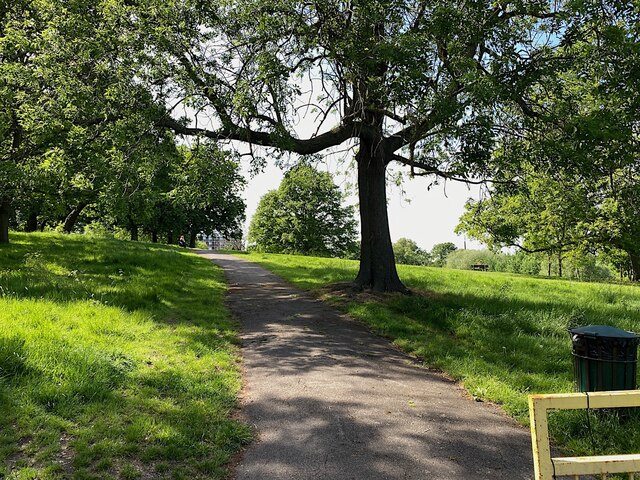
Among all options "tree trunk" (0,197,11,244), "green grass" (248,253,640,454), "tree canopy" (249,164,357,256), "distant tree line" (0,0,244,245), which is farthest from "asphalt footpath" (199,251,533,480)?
"tree canopy" (249,164,357,256)

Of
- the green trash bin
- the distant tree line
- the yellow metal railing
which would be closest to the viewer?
the yellow metal railing

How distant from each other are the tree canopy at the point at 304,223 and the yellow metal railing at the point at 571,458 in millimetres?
46031

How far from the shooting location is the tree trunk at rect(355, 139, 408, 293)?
1166 cm

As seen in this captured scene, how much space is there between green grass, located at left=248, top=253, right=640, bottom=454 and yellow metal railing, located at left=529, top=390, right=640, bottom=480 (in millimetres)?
2213

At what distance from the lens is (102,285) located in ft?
32.5

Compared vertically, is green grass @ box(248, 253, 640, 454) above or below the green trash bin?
below

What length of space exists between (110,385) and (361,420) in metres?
2.71

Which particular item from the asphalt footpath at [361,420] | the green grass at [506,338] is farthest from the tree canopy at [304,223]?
the asphalt footpath at [361,420]

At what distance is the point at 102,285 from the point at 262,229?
139 feet

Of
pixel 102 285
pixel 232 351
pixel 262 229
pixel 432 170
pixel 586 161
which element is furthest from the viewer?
pixel 262 229

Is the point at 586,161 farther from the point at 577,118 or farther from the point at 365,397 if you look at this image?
the point at 365,397

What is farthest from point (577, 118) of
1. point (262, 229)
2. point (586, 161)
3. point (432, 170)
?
point (262, 229)

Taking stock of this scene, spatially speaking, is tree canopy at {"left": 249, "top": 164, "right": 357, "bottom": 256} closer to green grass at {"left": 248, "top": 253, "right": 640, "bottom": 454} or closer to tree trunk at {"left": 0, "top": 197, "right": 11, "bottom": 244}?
tree trunk at {"left": 0, "top": 197, "right": 11, "bottom": 244}

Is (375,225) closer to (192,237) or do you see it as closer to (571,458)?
(571,458)
